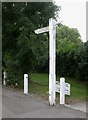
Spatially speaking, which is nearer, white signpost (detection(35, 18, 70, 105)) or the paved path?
the paved path

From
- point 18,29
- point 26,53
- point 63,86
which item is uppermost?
point 18,29

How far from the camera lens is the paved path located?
349 inches

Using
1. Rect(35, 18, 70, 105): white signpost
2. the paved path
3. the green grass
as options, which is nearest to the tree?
the green grass

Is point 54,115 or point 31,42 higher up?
point 31,42

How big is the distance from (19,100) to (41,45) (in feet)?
20.1

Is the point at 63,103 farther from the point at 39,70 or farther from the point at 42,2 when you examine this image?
the point at 39,70

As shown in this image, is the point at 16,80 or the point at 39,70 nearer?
the point at 16,80

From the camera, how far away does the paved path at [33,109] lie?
888 centimetres

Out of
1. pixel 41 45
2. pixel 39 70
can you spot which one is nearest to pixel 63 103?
pixel 41 45

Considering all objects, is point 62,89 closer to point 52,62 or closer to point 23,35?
point 52,62

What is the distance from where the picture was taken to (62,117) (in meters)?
8.64

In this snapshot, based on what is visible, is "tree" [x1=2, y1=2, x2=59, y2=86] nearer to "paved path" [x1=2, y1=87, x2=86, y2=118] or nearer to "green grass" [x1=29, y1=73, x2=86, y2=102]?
"green grass" [x1=29, y1=73, x2=86, y2=102]

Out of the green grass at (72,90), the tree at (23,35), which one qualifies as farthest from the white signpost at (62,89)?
the tree at (23,35)

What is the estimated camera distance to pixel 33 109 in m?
9.80
